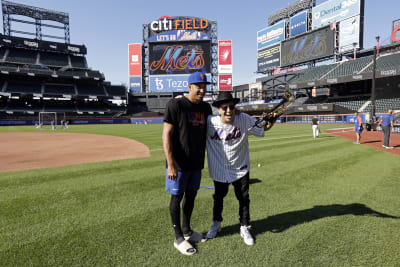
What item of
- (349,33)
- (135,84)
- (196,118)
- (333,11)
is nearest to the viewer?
(196,118)

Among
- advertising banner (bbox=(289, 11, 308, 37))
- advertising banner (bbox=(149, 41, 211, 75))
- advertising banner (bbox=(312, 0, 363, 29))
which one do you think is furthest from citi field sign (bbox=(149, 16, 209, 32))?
advertising banner (bbox=(312, 0, 363, 29))

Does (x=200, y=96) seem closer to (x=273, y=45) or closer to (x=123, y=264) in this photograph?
(x=123, y=264)

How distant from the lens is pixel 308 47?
48219 mm

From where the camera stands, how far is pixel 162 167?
7094 mm

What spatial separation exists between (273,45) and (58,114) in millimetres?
55493

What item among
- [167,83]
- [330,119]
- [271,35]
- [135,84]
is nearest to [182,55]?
[167,83]

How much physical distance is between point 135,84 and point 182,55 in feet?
53.8

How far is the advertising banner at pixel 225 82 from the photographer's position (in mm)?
58081

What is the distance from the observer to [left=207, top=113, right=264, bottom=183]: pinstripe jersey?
9.78 ft

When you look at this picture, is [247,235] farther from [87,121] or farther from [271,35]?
[271,35]

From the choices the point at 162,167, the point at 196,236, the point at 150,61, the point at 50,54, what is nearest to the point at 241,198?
the point at 196,236

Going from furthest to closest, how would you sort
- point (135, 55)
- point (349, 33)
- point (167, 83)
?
point (135, 55), point (167, 83), point (349, 33)

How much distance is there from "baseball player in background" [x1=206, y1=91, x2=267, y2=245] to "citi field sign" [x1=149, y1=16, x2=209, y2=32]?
61.4 metres

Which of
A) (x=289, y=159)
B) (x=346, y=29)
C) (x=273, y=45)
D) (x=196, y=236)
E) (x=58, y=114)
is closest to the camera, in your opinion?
(x=196, y=236)
